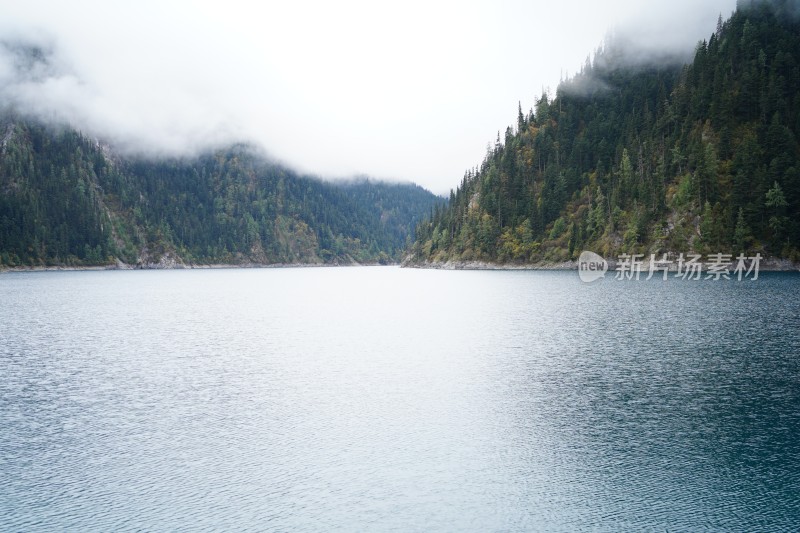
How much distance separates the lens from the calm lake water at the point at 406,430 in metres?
17.3

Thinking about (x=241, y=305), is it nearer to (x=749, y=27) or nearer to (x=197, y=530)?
(x=197, y=530)

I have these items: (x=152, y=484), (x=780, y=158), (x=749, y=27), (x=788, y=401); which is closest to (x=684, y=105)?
(x=749, y=27)

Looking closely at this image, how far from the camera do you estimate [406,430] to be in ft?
82.7

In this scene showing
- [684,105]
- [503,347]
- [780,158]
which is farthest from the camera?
[684,105]

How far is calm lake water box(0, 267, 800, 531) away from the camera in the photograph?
17.3 meters

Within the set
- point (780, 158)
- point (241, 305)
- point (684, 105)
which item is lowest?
point (241, 305)

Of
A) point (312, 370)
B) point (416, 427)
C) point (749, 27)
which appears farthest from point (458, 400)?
point (749, 27)

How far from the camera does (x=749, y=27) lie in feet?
652

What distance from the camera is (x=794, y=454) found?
21.5 metres

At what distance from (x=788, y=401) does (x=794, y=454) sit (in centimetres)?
847

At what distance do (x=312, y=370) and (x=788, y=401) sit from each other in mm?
28947

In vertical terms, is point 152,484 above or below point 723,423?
below

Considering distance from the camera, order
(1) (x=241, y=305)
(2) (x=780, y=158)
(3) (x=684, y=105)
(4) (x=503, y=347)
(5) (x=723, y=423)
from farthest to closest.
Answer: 1. (3) (x=684, y=105)
2. (2) (x=780, y=158)
3. (1) (x=241, y=305)
4. (4) (x=503, y=347)
5. (5) (x=723, y=423)

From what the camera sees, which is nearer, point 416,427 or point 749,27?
point 416,427
